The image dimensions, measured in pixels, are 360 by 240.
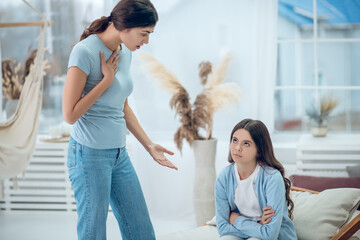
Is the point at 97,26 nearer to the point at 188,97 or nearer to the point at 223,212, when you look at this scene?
the point at 223,212

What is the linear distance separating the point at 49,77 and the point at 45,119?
0.35m

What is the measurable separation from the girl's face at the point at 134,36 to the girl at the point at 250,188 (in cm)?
60

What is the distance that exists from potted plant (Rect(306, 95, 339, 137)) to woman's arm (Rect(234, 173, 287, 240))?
1.53 m

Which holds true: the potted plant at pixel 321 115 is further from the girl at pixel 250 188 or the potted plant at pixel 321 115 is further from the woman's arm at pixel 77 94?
the woman's arm at pixel 77 94

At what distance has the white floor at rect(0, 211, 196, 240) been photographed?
131 inches

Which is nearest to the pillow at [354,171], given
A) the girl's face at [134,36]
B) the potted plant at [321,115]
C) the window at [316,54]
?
the potted plant at [321,115]

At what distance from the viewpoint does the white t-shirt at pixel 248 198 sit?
2.03m

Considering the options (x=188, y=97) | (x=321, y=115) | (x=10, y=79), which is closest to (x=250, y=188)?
(x=188, y=97)

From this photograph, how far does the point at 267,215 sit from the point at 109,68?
0.84m

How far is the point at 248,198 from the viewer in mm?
2037

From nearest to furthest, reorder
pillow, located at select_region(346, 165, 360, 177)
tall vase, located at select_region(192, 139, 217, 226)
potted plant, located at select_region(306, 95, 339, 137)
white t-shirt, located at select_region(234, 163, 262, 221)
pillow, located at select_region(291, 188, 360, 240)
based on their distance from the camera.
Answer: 1. white t-shirt, located at select_region(234, 163, 262, 221)
2. pillow, located at select_region(291, 188, 360, 240)
3. pillow, located at select_region(346, 165, 360, 177)
4. tall vase, located at select_region(192, 139, 217, 226)
5. potted plant, located at select_region(306, 95, 339, 137)

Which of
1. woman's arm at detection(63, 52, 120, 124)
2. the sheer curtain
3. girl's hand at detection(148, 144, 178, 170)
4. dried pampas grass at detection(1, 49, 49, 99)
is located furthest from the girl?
dried pampas grass at detection(1, 49, 49, 99)

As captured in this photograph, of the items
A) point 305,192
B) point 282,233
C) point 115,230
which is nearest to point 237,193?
point 282,233

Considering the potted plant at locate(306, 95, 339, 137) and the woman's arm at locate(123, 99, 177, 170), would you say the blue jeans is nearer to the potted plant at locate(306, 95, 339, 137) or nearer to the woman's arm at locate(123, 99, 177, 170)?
the woman's arm at locate(123, 99, 177, 170)
